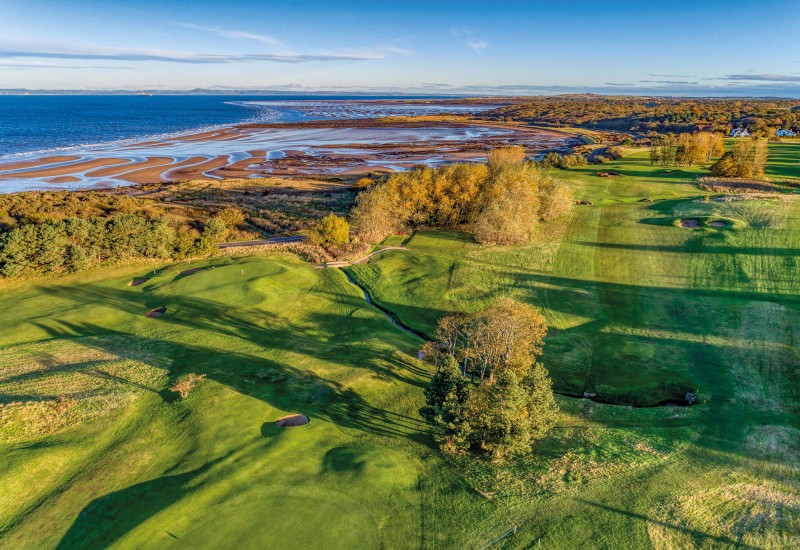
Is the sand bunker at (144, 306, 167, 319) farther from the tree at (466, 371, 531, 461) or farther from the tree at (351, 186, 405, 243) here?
the tree at (466, 371, 531, 461)

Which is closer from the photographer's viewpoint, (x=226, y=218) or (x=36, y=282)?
(x=36, y=282)

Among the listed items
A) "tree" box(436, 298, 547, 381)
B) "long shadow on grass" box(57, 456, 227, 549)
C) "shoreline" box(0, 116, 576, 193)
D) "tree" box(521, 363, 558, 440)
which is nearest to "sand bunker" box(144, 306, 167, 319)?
"long shadow on grass" box(57, 456, 227, 549)

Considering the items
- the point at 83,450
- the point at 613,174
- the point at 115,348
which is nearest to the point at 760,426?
the point at 83,450

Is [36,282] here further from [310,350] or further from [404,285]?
[404,285]

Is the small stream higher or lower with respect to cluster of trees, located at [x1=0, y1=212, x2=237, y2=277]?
lower

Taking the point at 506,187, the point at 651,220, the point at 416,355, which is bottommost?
the point at 416,355

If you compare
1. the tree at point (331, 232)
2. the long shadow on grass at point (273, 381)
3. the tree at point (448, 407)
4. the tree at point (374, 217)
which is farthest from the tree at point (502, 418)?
the tree at point (374, 217)

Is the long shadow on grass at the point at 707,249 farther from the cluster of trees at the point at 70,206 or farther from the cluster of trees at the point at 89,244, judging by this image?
the cluster of trees at the point at 70,206
